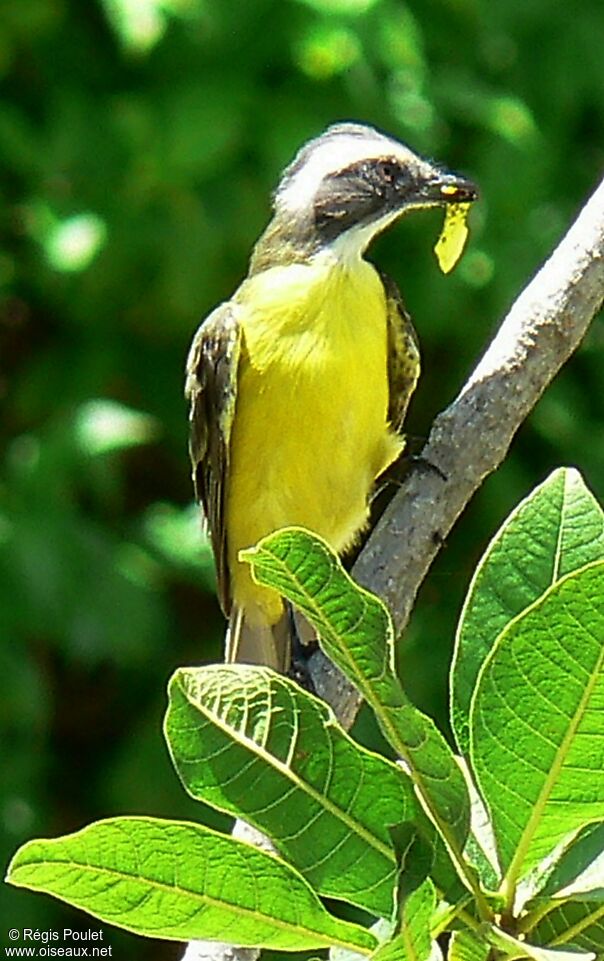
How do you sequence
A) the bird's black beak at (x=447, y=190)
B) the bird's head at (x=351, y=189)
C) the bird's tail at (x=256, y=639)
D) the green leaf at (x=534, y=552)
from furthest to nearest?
the bird's tail at (x=256, y=639)
the bird's head at (x=351, y=189)
the bird's black beak at (x=447, y=190)
the green leaf at (x=534, y=552)

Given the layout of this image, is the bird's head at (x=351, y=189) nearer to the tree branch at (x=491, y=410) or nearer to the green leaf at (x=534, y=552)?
the tree branch at (x=491, y=410)

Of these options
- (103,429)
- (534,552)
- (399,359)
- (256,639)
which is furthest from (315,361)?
(534,552)

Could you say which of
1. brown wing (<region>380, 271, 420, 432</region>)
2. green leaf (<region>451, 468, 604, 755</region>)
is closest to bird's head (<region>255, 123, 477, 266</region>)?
brown wing (<region>380, 271, 420, 432</region>)

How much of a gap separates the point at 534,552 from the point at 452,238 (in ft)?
5.56

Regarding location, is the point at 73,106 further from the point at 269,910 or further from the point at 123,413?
the point at 269,910

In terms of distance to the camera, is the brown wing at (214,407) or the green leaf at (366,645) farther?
the brown wing at (214,407)

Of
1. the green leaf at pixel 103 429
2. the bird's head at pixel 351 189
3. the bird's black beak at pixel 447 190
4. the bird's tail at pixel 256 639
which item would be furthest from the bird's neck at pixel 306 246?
the green leaf at pixel 103 429

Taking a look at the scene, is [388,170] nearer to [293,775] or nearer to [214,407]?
[214,407]

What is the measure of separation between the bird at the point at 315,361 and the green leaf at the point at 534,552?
5.92ft

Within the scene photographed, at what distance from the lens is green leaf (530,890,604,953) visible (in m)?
1.12

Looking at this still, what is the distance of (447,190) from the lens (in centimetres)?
309

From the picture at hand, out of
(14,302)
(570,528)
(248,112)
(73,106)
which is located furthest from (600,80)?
(570,528)

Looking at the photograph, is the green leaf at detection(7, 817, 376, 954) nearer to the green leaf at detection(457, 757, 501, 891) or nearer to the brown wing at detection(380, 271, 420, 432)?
the green leaf at detection(457, 757, 501, 891)

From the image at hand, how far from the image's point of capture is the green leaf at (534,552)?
1.25 m
